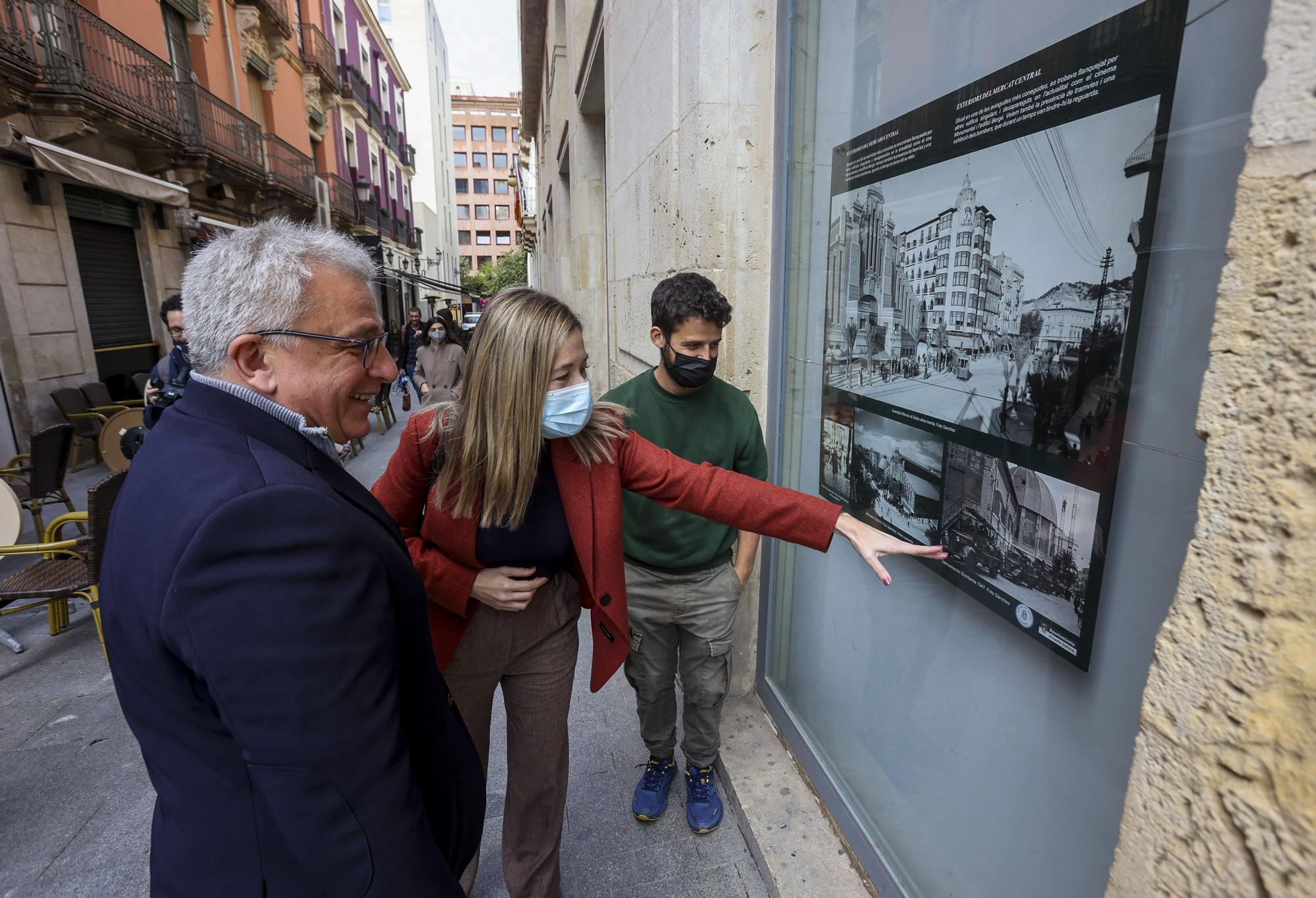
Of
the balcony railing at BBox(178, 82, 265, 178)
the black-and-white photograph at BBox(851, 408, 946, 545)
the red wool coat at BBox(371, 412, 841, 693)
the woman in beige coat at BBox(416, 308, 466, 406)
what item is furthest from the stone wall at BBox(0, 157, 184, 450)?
the black-and-white photograph at BBox(851, 408, 946, 545)

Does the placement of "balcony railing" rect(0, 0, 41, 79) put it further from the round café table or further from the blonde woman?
the blonde woman

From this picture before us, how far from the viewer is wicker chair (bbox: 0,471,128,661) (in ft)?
11.5

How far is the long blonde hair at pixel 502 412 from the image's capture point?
1816mm

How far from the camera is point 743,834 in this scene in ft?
8.88

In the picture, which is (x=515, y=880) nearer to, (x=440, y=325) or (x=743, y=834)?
(x=743, y=834)

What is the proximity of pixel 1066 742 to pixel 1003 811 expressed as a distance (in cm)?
35

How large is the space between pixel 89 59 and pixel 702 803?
1265 centimetres

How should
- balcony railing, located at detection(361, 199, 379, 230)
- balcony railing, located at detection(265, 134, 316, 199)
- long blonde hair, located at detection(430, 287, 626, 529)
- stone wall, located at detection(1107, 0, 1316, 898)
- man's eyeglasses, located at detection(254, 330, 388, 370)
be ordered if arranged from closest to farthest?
stone wall, located at detection(1107, 0, 1316, 898)
man's eyeglasses, located at detection(254, 330, 388, 370)
long blonde hair, located at detection(430, 287, 626, 529)
balcony railing, located at detection(265, 134, 316, 199)
balcony railing, located at detection(361, 199, 379, 230)

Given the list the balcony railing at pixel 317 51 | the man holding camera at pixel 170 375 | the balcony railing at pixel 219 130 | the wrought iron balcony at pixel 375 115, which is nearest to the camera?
the man holding camera at pixel 170 375

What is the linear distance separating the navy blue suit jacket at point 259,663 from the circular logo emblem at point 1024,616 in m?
1.34

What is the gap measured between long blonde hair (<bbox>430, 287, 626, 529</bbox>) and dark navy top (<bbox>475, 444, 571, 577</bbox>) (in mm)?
49

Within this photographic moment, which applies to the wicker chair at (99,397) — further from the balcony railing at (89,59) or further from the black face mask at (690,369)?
the black face mask at (690,369)

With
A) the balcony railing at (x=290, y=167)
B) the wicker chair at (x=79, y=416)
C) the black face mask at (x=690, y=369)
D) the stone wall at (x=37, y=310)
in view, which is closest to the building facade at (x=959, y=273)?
the black face mask at (x=690, y=369)

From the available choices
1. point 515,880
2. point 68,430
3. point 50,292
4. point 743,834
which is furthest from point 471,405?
point 50,292
